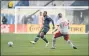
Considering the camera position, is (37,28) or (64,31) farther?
(37,28)

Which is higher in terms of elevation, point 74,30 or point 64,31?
point 64,31

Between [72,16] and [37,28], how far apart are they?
4.74 m

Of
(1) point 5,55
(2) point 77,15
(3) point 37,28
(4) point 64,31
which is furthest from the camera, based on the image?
(2) point 77,15

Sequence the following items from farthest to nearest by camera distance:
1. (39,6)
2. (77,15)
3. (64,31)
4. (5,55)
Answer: (39,6)
(77,15)
(64,31)
(5,55)

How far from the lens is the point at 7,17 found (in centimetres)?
3266

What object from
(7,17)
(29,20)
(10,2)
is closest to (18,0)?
(10,2)

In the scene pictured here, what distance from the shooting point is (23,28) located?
28891mm

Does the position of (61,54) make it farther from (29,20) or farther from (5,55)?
(29,20)

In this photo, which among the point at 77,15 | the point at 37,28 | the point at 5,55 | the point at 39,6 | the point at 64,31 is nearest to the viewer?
the point at 5,55

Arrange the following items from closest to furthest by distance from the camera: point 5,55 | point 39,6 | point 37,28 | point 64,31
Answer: point 5,55 < point 64,31 < point 37,28 < point 39,6

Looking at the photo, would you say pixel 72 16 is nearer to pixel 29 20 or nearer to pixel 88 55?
pixel 29 20

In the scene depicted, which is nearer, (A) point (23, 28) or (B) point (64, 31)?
(B) point (64, 31)

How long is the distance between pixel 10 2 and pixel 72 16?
7817 millimetres

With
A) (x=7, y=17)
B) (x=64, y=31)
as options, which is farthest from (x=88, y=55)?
(x=7, y=17)
